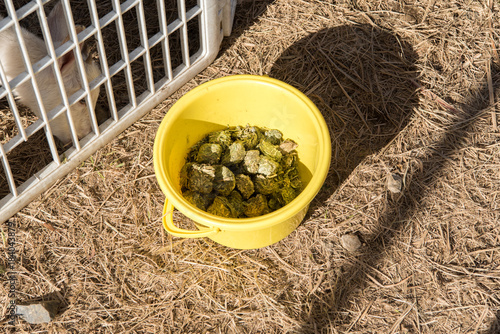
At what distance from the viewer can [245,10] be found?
116 inches

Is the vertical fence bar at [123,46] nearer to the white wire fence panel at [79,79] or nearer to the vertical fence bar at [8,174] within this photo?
the white wire fence panel at [79,79]

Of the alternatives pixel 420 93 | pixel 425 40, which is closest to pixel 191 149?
pixel 420 93

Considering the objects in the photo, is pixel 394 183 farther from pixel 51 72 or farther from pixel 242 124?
pixel 51 72

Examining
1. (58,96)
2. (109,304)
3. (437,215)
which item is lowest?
(109,304)

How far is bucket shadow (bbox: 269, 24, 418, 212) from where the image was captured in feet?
8.36

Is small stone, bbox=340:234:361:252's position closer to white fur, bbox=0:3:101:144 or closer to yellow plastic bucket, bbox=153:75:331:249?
yellow plastic bucket, bbox=153:75:331:249

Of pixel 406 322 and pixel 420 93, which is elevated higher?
pixel 420 93

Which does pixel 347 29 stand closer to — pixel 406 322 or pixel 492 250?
pixel 492 250

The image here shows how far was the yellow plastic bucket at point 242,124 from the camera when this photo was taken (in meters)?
1.85

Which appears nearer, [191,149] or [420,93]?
[191,149]

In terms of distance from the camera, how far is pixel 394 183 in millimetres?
2383

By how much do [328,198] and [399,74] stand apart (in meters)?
0.87

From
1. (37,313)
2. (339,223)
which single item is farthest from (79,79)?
(339,223)

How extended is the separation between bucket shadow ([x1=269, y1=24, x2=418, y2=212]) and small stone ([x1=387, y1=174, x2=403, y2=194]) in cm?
18
